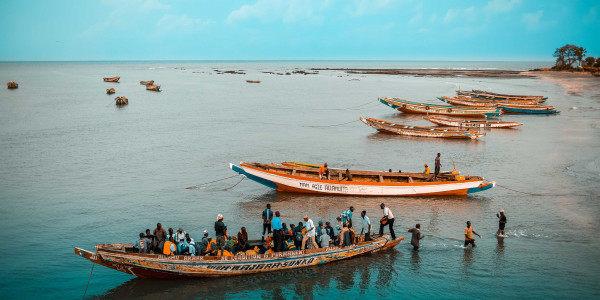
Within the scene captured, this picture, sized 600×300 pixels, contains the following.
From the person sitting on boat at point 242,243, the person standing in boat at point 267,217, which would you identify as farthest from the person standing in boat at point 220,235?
the person standing in boat at point 267,217

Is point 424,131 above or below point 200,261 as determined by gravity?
above

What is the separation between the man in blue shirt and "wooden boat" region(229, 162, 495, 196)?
7836 millimetres

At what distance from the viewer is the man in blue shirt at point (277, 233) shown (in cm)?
1528

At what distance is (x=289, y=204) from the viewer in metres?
22.8

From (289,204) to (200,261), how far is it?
897cm

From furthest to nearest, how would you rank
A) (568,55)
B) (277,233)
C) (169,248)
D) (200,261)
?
(568,55), (277,233), (169,248), (200,261)

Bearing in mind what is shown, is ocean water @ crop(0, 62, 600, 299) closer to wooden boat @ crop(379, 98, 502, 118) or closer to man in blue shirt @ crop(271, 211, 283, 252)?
man in blue shirt @ crop(271, 211, 283, 252)

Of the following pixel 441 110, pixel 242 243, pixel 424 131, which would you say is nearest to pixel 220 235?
pixel 242 243

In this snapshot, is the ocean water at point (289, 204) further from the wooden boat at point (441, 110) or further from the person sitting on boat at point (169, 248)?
the wooden boat at point (441, 110)

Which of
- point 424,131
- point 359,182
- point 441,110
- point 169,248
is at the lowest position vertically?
point 169,248

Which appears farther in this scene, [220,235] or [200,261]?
[220,235]

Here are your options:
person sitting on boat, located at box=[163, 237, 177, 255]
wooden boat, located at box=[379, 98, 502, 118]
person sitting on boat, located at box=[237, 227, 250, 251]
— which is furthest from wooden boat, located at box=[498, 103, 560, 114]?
person sitting on boat, located at box=[163, 237, 177, 255]

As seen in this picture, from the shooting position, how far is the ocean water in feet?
48.0

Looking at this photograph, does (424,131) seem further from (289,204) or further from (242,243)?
(242,243)
